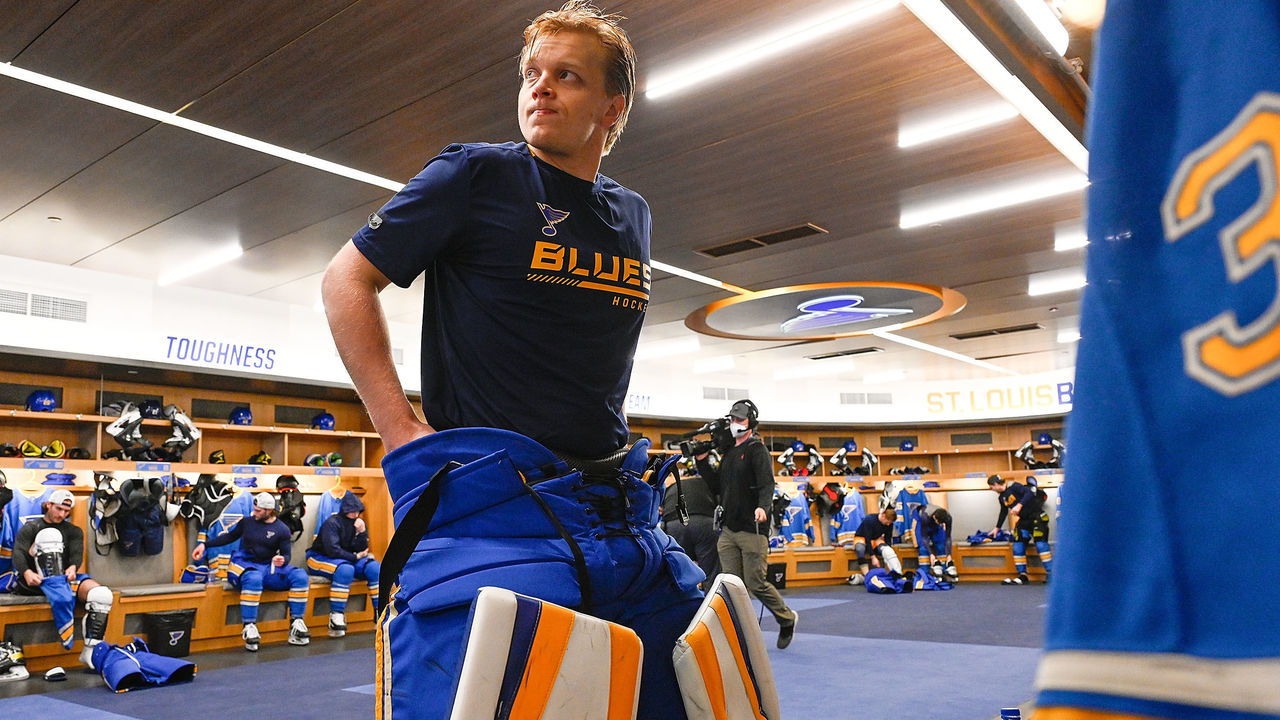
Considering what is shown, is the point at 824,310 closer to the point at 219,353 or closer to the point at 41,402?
the point at 219,353

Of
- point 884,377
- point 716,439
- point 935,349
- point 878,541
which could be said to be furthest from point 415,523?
point 884,377

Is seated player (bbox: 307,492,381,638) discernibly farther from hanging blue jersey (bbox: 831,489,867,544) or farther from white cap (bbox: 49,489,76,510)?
hanging blue jersey (bbox: 831,489,867,544)

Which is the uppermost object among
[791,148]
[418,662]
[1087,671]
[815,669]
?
[791,148]

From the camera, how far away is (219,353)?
880 cm

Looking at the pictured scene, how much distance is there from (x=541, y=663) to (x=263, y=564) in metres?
8.76

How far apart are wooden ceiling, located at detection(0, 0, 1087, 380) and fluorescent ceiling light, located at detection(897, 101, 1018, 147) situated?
0.10 meters

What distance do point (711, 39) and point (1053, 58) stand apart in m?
1.61

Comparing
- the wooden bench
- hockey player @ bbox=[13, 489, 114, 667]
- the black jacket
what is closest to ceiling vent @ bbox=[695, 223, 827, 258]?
the black jacket

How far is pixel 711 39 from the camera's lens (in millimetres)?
4473

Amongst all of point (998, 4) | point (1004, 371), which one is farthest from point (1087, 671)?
point (1004, 371)

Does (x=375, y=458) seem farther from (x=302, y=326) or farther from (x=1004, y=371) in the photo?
(x=1004, y=371)

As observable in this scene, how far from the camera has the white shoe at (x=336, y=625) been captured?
8859mm

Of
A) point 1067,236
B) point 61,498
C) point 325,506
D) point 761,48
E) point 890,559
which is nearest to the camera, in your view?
point 761,48

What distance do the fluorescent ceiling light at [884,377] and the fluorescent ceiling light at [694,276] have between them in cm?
681
